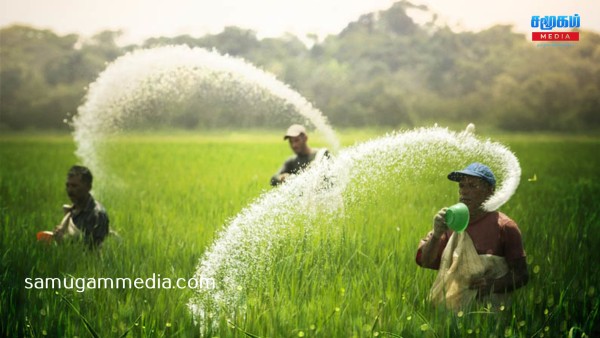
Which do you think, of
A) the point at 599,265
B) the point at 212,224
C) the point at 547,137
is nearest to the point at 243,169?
the point at 212,224

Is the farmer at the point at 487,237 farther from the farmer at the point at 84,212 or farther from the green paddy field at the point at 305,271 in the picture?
the farmer at the point at 84,212

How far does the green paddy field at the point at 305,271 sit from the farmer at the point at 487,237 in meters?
0.23

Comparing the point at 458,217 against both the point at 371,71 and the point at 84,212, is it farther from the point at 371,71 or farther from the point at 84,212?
the point at 371,71

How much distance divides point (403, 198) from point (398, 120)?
1711 centimetres

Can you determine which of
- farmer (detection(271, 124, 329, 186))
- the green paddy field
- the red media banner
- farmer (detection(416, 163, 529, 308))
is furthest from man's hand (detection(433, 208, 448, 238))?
the red media banner

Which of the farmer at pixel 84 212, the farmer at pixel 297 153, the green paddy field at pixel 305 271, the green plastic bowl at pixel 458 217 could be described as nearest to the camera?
Answer: the green plastic bowl at pixel 458 217

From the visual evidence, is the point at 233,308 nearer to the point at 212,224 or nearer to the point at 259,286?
the point at 259,286

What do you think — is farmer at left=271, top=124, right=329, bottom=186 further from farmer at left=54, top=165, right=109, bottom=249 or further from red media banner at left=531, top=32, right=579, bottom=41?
red media banner at left=531, top=32, right=579, bottom=41

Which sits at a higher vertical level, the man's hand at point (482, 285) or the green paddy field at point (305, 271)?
the man's hand at point (482, 285)

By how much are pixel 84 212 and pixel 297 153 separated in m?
2.26

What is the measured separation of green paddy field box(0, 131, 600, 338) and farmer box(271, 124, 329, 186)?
2.09ft

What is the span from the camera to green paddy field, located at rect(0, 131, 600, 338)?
3.56 m

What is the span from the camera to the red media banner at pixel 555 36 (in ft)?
17.5

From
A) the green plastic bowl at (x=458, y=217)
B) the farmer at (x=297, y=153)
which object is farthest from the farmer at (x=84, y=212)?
Result: the green plastic bowl at (x=458, y=217)
